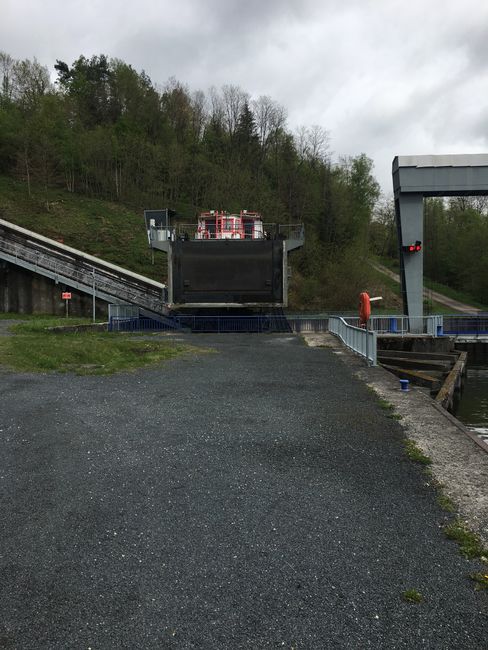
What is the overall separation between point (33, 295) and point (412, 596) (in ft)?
103

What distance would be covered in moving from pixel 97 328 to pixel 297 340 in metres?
10.4

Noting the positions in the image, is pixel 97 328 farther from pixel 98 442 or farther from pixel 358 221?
pixel 358 221

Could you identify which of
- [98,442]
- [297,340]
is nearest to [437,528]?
[98,442]

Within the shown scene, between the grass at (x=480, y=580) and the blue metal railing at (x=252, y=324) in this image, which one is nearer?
the grass at (x=480, y=580)

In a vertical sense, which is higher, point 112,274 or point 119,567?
point 112,274

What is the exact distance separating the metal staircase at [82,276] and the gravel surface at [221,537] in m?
20.3

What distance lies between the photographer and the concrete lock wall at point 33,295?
97.9ft

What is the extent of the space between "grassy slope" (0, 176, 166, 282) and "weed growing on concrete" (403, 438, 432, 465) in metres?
35.7

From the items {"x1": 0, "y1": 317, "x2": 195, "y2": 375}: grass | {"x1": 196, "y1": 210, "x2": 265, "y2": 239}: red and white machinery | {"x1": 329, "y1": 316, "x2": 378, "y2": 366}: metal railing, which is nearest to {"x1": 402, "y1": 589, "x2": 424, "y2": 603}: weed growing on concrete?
{"x1": 0, "y1": 317, "x2": 195, "y2": 375}: grass

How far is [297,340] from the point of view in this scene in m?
21.0

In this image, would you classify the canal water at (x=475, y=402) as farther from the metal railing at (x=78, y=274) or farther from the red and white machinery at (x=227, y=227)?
the metal railing at (x=78, y=274)

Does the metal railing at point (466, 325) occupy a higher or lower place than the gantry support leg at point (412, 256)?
lower

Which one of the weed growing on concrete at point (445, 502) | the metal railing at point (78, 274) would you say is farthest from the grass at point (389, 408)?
the metal railing at point (78, 274)

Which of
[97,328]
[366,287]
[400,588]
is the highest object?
[366,287]
